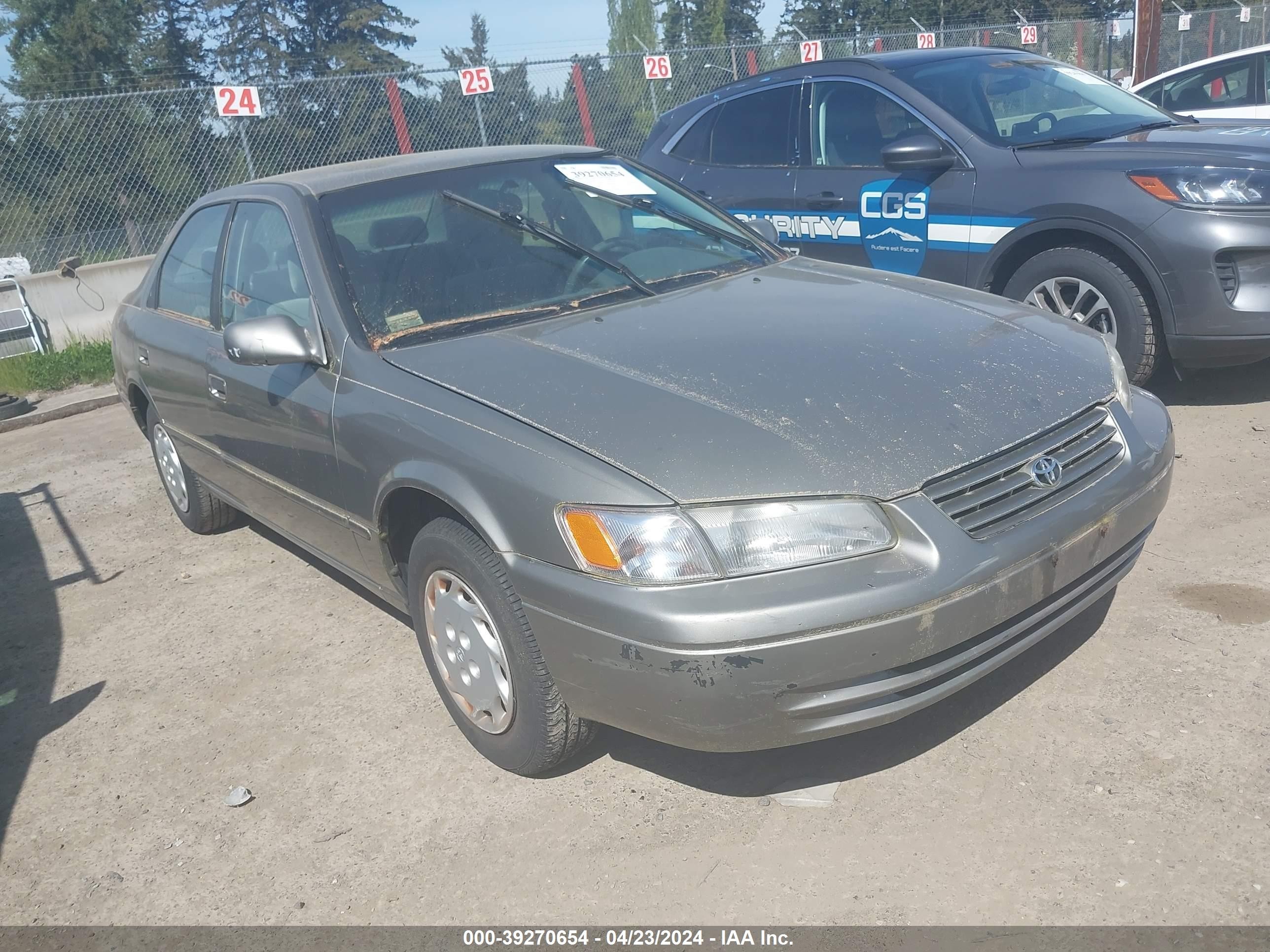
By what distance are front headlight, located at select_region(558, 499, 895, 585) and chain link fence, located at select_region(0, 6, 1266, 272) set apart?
9.49 metres

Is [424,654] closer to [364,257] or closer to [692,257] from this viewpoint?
[364,257]

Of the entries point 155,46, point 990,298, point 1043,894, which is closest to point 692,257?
point 990,298

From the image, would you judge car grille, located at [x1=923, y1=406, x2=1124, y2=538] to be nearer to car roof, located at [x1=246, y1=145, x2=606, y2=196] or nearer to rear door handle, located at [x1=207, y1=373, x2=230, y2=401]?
car roof, located at [x1=246, y1=145, x2=606, y2=196]

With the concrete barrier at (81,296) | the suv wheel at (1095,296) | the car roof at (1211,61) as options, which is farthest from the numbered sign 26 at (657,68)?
the suv wheel at (1095,296)

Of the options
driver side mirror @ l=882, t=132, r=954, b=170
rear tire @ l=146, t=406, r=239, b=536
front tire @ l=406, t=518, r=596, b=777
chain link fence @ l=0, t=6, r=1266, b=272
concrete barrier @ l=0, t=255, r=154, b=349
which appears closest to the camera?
front tire @ l=406, t=518, r=596, b=777

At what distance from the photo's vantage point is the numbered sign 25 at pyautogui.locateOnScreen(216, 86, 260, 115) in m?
11.3

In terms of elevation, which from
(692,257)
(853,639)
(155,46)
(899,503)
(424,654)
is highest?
(155,46)

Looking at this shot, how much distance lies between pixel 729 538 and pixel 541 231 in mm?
1659

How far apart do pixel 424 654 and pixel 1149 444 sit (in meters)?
2.10

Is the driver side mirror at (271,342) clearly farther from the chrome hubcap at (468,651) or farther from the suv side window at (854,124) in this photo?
A: the suv side window at (854,124)

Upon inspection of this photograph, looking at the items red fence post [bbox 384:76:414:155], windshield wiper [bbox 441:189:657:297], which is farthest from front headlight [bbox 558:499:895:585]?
red fence post [bbox 384:76:414:155]

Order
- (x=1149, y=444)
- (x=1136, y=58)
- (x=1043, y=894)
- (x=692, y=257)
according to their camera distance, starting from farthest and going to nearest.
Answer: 1. (x=1136, y=58)
2. (x=692, y=257)
3. (x=1149, y=444)
4. (x=1043, y=894)

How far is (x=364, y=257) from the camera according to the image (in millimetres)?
3445

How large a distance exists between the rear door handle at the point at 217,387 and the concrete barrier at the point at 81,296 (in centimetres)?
629
